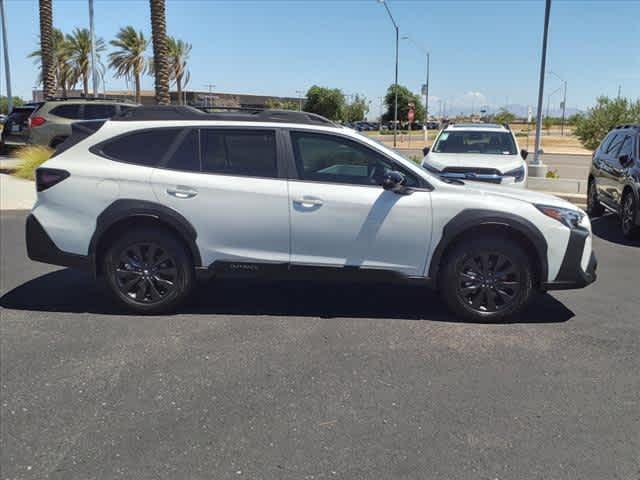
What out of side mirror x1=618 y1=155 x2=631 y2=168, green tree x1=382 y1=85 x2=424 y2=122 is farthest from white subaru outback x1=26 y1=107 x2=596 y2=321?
green tree x1=382 y1=85 x2=424 y2=122

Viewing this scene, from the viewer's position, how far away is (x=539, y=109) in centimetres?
1659

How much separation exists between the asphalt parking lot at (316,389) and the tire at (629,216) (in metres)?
A: 3.25

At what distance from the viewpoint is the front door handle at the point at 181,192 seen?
506 centimetres

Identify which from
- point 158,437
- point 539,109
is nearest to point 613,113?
point 539,109

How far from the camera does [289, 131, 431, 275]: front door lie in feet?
16.3

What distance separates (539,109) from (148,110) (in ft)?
45.2

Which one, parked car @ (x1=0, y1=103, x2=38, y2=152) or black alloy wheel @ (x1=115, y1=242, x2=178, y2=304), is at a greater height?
parked car @ (x1=0, y1=103, x2=38, y2=152)

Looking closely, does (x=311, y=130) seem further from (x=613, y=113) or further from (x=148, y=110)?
(x=613, y=113)

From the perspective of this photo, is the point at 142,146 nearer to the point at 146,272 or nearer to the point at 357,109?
the point at 146,272

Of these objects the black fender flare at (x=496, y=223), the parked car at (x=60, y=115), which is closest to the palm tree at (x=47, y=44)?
the parked car at (x=60, y=115)

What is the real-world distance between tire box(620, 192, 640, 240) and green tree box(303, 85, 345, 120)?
7526cm

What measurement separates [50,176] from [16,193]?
8.46 meters

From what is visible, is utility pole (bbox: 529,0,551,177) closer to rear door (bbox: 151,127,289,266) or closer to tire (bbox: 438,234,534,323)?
tire (bbox: 438,234,534,323)

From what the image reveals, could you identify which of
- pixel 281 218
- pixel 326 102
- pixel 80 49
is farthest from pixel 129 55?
pixel 281 218
